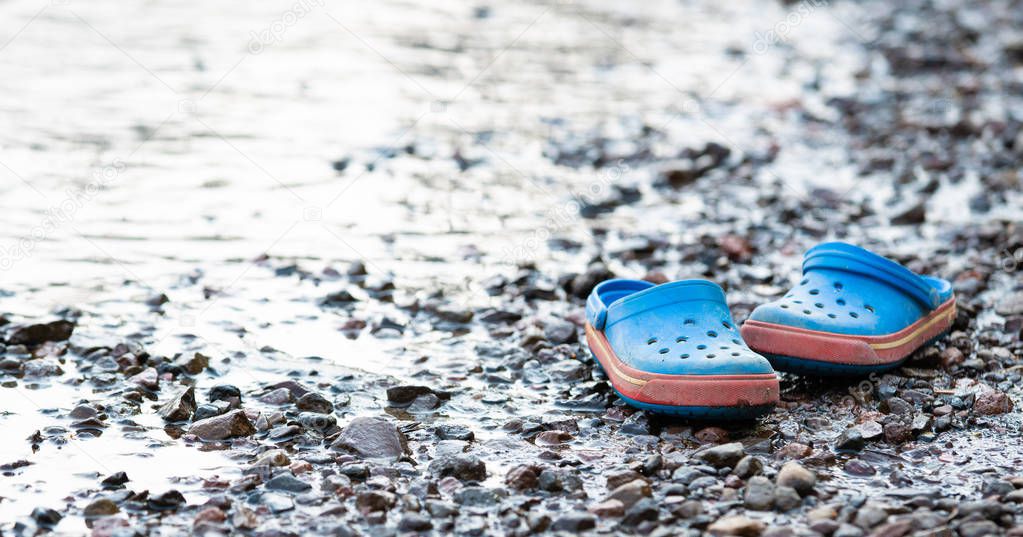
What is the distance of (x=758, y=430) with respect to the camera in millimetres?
3686

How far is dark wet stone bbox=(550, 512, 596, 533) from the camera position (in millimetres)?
3002

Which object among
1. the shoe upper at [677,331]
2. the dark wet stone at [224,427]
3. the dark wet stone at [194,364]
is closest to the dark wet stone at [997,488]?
the shoe upper at [677,331]

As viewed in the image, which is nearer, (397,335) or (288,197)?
(397,335)

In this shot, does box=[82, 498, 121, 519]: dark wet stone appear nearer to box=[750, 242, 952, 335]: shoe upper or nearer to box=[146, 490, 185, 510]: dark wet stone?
box=[146, 490, 185, 510]: dark wet stone

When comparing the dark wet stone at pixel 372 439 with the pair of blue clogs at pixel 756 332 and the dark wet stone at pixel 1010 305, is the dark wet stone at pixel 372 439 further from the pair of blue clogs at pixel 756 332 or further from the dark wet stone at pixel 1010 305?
the dark wet stone at pixel 1010 305

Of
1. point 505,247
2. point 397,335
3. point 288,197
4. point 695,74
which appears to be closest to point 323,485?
point 397,335

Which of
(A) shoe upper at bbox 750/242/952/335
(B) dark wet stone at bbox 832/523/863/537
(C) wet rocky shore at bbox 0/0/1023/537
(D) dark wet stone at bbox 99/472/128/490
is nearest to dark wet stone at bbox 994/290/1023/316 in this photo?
(C) wet rocky shore at bbox 0/0/1023/537

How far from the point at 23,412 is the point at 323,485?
1.23m

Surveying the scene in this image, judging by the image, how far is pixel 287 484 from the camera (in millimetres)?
3238

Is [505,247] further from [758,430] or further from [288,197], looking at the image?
[758,430]

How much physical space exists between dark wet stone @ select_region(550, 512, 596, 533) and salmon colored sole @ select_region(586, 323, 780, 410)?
0.73 m

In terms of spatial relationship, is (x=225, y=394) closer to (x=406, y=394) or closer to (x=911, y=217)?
(x=406, y=394)

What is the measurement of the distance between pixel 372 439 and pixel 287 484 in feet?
1.24

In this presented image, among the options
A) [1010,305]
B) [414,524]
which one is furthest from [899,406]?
[414,524]
